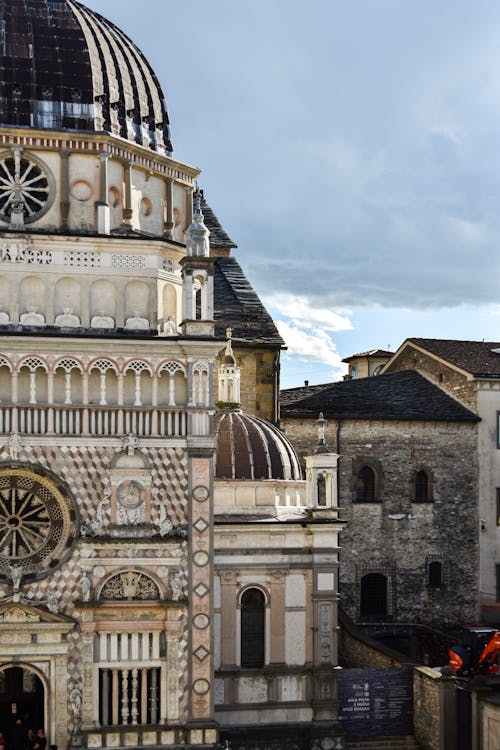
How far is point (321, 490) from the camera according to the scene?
129ft

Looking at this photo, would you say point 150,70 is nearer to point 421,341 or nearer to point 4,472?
point 4,472

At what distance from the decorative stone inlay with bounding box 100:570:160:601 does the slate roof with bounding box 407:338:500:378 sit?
23168 mm

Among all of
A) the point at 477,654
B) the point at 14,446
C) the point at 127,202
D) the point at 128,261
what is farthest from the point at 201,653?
the point at 127,202

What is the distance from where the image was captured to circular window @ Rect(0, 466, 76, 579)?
33594 mm

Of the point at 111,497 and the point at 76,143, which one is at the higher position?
the point at 76,143

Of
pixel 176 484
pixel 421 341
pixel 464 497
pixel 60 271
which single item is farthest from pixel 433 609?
pixel 60 271

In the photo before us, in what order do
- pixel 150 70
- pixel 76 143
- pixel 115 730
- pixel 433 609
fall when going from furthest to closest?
pixel 433 609
pixel 150 70
pixel 76 143
pixel 115 730

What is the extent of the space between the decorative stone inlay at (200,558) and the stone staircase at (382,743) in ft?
26.4

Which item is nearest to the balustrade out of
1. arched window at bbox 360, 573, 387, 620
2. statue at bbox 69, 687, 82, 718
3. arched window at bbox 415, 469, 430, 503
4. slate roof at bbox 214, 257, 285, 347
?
statue at bbox 69, 687, 82, 718

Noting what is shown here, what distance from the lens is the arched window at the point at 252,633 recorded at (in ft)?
123

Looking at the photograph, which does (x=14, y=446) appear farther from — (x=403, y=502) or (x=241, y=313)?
(x=403, y=502)

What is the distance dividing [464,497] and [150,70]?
22.5 m

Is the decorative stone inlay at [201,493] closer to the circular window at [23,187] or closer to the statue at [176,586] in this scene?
the statue at [176,586]

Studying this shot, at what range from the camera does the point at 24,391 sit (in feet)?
111
